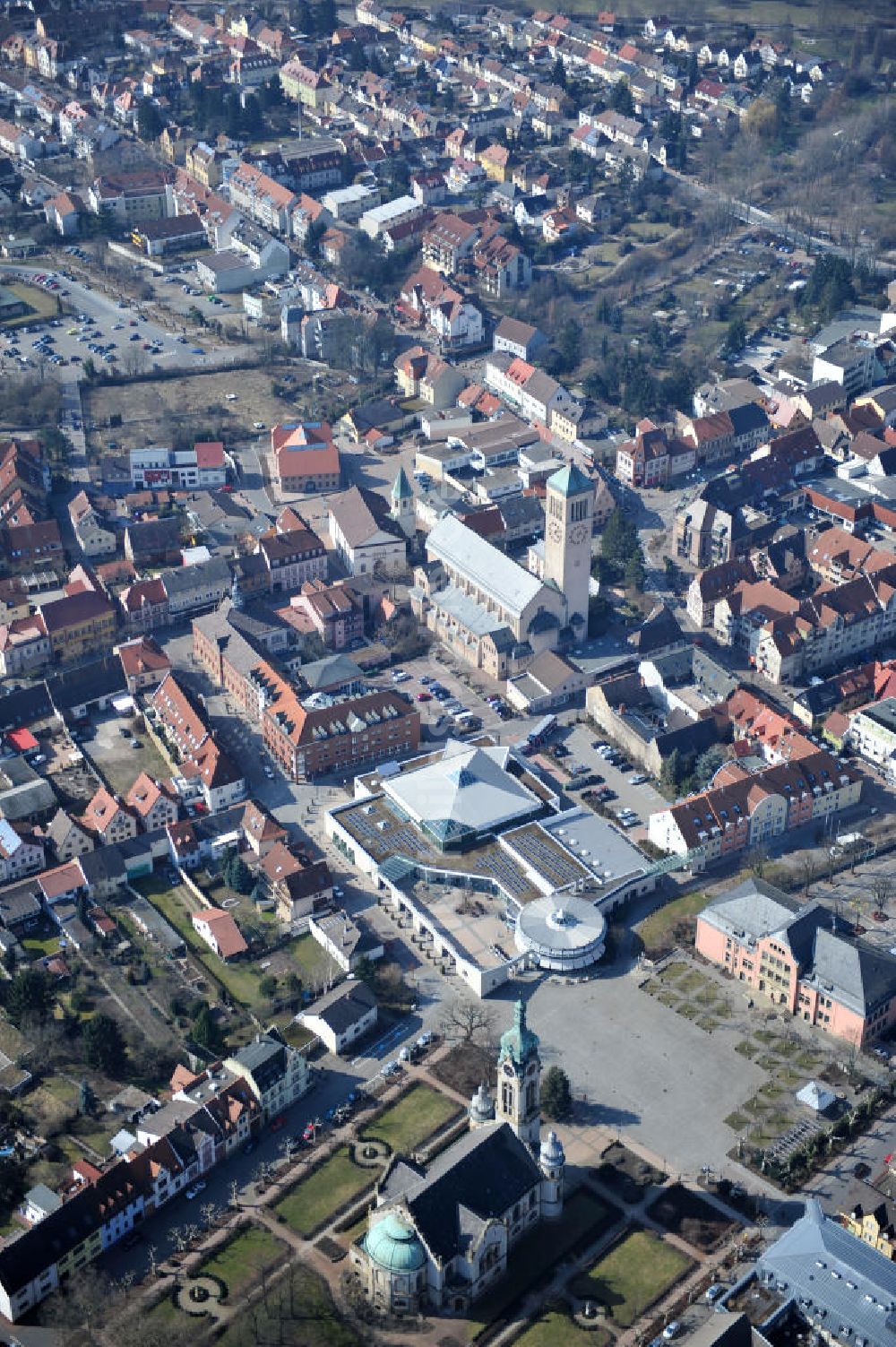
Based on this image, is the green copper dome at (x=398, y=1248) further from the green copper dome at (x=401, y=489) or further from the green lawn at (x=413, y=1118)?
the green copper dome at (x=401, y=489)

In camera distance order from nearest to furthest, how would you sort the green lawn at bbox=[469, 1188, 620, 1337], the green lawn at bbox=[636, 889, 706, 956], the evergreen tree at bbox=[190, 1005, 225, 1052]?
1. the green lawn at bbox=[469, 1188, 620, 1337]
2. the evergreen tree at bbox=[190, 1005, 225, 1052]
3. the green lawn at bbox=[636, 889, 706, 956]

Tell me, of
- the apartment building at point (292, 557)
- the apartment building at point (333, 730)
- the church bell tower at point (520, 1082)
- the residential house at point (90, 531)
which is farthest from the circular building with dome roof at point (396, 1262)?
the residential house at point (90, 531)

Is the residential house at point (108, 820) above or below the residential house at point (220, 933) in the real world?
above

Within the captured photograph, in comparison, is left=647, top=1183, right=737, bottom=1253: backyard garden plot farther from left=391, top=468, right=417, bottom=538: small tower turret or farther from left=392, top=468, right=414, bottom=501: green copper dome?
left=392, top=468, right=414, bottom=501: green copper dome

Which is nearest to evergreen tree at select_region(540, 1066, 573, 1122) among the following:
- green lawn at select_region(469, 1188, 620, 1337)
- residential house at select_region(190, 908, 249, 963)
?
green lawn at select_region(469, 1188, 620, 1337)

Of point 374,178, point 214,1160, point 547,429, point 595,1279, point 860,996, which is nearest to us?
point 595,1279

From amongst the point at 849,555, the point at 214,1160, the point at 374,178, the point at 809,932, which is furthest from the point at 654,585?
the point at 374,178

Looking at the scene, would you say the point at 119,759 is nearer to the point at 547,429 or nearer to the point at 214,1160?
the point at 214,1160
